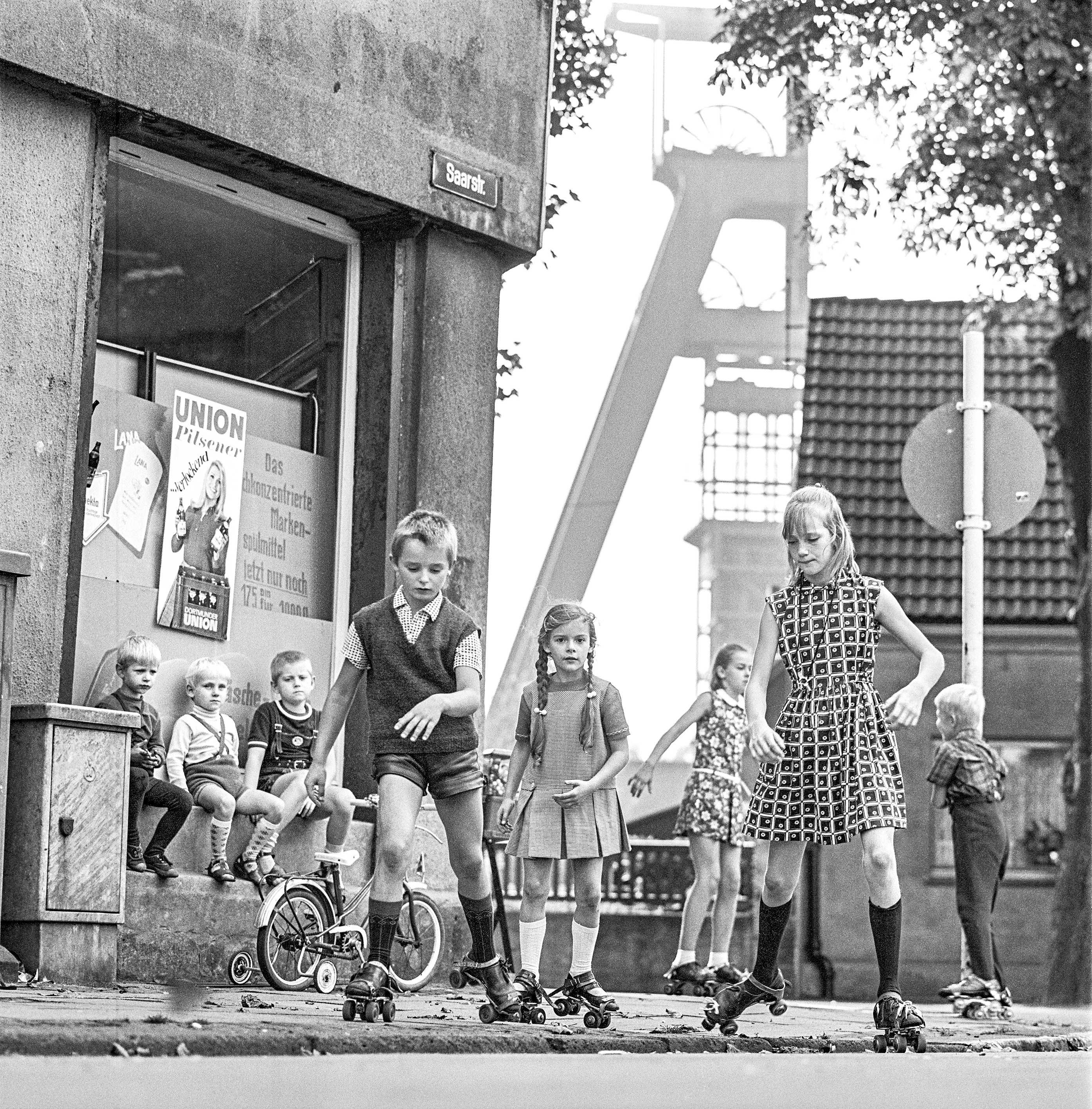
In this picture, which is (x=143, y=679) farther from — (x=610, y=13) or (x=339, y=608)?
(x=610, y=13)

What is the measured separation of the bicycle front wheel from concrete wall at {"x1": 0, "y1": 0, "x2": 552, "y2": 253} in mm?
3535

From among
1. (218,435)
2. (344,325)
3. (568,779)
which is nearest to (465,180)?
(344,325)

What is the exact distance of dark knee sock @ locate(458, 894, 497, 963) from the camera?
7477mm

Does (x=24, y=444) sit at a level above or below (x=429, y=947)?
above

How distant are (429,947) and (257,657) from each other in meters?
1.69

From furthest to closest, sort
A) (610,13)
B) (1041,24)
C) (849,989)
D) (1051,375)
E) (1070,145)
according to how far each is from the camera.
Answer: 1. (610,13)
2. (1051,375)
3. (849,989)
4. (1070,145)
5. (1041,24)

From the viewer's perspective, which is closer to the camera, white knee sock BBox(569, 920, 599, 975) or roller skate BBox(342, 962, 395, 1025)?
roller skate BBox(342, 962, 395, 1025)

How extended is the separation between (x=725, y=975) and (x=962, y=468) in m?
3.04

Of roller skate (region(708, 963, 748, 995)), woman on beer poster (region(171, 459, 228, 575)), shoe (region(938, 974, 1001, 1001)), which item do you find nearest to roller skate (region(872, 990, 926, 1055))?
shoe (region(938, 974, 1001, 1001))

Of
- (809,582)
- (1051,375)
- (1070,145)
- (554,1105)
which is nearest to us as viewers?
(554,1105)

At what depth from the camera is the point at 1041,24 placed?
54.1ft

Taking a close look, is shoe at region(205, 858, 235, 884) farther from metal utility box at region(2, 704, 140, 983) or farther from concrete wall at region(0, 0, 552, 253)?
concrete wall at region(0, 0, 552, 253)

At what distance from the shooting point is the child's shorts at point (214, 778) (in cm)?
975

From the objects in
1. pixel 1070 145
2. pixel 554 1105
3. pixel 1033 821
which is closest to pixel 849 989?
pixel 1033 821
